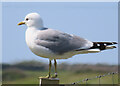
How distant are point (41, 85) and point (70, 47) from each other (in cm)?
41

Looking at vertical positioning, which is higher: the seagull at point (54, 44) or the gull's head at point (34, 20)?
the gull's head at point (34, 20)

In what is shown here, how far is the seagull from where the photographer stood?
2.69m

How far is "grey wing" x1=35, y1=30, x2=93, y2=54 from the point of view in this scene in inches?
106

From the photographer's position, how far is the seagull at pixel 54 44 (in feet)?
8.82

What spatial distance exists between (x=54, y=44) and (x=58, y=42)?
0.13 ft

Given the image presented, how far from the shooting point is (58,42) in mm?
2709

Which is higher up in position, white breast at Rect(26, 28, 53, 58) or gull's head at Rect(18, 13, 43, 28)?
gull's head at Rect(18, 13, 43, 28)

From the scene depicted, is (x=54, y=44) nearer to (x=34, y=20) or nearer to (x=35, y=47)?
(x=35, y=47)

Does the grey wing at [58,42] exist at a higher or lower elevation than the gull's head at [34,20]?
lower

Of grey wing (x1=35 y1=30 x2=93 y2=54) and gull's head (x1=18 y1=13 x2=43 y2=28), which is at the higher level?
gull's head (x1=18 y1=13 x2=43 y2=28)

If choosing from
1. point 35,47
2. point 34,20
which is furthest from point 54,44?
point 34,20

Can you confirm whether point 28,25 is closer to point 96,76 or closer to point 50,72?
point 50,72

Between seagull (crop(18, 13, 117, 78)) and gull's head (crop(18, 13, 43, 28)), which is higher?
gull's head (crop(18, 13, 43, 28))

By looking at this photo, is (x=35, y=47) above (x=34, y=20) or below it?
below
